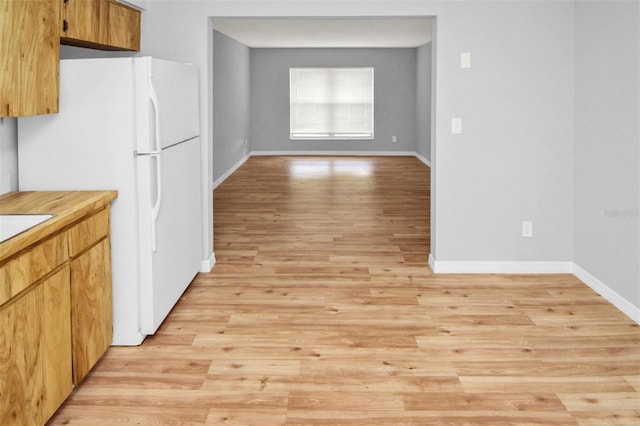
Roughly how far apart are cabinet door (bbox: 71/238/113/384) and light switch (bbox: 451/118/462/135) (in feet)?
8.78

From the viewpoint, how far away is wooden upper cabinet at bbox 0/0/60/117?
2.90 meters

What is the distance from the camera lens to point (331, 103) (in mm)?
14797

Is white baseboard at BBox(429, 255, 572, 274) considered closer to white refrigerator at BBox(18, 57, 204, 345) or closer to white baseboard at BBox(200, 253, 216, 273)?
white baseboard at BBox(200, 253, 216, 273)

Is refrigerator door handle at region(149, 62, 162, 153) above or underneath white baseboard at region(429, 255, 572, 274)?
above

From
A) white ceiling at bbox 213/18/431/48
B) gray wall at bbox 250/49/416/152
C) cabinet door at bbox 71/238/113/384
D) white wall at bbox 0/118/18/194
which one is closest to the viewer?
cabinet door at bbox 71/238/113/384

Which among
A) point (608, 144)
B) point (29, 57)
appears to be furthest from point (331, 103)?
point (29, 57)

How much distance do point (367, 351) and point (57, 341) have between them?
1.54 meters

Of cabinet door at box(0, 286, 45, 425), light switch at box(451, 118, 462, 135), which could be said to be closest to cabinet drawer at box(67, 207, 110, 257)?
cabinet door at box(0, 286, 45, 425)

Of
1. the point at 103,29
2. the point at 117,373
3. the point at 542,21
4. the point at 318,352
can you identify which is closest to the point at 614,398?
the point at 318,352

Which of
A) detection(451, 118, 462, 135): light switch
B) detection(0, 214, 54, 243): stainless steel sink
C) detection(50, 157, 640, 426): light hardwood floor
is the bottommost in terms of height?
detection(50, 157, 640, 426): light hardwood floor

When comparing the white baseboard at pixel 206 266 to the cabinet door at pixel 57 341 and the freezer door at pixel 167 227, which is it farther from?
the cabinet door at pixel 57 341

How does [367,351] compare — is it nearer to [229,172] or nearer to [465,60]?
[465,60]

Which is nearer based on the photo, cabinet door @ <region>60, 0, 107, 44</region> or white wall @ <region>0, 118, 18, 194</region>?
white wall @ <region>0, 118, 18, 194</region>

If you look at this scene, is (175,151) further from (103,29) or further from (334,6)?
(334,6)
